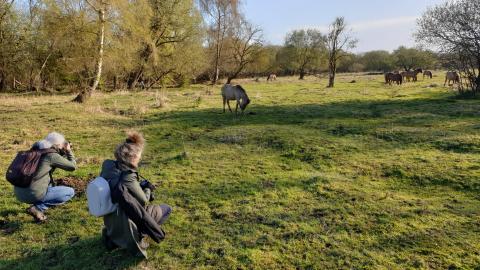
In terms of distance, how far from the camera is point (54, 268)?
494cm

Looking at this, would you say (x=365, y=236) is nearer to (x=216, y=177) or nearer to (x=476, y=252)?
(x=476, y=252)

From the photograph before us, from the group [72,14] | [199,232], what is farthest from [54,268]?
[72,14]

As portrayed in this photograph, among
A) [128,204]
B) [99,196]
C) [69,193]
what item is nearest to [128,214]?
[128,204]

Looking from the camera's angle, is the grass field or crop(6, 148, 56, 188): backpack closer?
the grass field

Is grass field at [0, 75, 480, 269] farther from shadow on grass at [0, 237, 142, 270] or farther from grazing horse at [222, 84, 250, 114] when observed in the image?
grazing horse at [222, 84, 250, 114]

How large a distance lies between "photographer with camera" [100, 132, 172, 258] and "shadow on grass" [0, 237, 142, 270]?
6.0 inches

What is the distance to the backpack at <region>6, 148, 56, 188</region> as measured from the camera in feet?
18.9

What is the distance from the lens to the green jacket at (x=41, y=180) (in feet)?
19.6

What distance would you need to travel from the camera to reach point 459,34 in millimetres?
21562

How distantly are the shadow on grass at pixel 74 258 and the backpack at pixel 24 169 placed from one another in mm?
1070

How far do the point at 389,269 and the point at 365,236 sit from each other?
32.1 inches

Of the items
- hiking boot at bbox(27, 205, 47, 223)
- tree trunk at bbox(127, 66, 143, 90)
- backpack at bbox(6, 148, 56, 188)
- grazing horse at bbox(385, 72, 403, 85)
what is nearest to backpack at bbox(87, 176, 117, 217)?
backpack at bbox(6, 148, 56, 188)

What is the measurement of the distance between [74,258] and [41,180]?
1646 mm

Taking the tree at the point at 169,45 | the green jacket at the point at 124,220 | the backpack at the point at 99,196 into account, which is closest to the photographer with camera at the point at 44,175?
the green jacket at the point at 124,220
